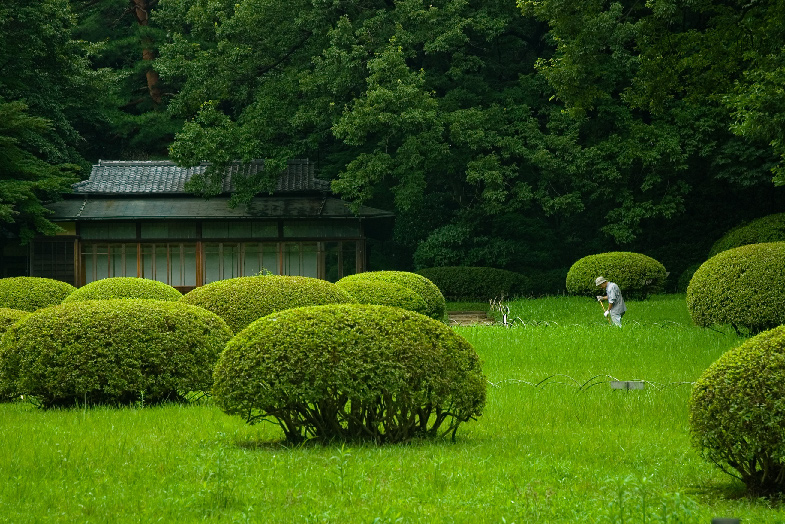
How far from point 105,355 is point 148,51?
34.8m

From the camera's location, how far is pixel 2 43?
98.6ft

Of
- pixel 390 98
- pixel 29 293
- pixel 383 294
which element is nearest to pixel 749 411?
pixel 383 294

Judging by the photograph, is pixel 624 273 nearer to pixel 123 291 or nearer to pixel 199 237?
pixel 199 237

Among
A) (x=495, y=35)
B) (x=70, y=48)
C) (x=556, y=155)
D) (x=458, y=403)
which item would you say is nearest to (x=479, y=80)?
(x=495, y=35)

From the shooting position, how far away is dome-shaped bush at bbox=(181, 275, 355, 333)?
41.2ft

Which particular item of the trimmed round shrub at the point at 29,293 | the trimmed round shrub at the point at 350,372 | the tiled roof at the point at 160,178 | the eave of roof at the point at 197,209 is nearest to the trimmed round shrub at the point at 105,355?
the trimmed round shrub at the point at 350,372

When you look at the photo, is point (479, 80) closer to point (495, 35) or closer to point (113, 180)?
point (495, 35)

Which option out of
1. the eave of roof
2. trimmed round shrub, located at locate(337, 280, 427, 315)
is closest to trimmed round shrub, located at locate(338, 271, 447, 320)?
trimmed round shrub, located at locate(337, 280, 427, 315)

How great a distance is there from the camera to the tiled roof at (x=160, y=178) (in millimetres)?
33531

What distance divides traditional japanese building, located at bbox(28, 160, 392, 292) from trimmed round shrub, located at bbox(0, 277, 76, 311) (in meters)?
12.8

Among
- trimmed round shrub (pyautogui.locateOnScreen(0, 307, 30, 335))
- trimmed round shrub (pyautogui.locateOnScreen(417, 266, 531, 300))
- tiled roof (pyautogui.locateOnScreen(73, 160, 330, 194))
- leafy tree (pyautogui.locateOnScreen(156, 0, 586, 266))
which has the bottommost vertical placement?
trimmed round shrub (pyautogui.locateOnScreen(417, 266, 531, 300))

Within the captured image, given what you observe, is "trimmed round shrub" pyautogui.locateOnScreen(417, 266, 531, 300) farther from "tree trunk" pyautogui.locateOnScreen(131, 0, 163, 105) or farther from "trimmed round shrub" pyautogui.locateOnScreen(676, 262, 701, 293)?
"tree trunk" pyautogui.locateOnScreen(131, 0, 163, 105)

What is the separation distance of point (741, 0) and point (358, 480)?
18056 mm

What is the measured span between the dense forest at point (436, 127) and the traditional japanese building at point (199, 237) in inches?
49.4
